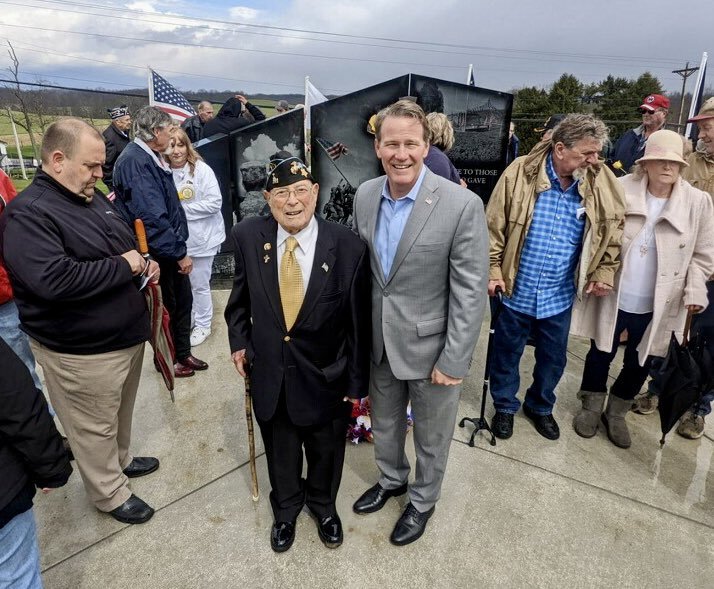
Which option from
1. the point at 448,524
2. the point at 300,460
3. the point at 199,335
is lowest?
the point at 448,524

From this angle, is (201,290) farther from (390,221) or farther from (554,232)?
(554,232)

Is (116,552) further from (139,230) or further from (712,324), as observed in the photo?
(712,324)

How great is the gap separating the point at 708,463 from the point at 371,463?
2138mm

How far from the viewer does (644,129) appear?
190 inches

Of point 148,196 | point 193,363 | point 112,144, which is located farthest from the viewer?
point 112,144

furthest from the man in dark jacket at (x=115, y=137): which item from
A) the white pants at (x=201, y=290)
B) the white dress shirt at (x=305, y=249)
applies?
the white dress shirt at (x=305, y=249)

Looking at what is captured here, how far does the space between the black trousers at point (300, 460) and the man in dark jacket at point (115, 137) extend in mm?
4684

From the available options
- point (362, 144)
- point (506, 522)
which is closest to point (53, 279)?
point (506, 522)

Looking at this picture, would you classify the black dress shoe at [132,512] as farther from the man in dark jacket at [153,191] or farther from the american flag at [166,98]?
the american flag at [166,98]

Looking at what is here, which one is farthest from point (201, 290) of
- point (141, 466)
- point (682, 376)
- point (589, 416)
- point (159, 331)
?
point (682, 376)

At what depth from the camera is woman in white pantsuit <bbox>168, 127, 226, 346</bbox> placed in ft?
12.0

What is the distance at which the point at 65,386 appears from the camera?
2.07 metres

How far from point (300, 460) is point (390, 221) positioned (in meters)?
1.25

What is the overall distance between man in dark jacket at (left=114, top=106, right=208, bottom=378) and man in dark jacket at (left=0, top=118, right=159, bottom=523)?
0.96 meters
